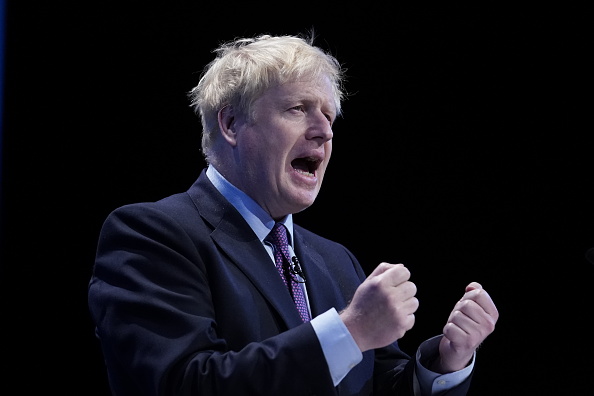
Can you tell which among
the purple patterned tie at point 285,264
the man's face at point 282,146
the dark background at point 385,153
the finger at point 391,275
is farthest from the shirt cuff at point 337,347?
the dark background at point 385,153

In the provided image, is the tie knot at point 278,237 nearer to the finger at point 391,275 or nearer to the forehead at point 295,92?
the forehead at point 295,92

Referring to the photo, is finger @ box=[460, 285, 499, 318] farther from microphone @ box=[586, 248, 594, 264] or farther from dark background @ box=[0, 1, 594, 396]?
dark background @ box=[0, 1, 594, 396]

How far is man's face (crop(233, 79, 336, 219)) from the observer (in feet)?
6.70

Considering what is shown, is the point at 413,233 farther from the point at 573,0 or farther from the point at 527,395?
the point at 573,0

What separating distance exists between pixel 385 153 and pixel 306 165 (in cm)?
147

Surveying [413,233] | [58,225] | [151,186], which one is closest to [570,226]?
[413,233]

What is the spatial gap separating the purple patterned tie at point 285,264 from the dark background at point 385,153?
124 cm

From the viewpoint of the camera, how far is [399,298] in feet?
5.21

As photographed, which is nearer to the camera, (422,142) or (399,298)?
(399,298)

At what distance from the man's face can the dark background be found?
3.87 feet

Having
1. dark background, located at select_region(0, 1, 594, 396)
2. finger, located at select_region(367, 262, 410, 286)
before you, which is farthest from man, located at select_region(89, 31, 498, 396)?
dark background, located at select_region(0, 1, 594, 396)

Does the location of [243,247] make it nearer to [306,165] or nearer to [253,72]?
[306,165]

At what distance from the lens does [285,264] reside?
6.52 ft

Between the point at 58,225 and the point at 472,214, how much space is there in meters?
1.86
